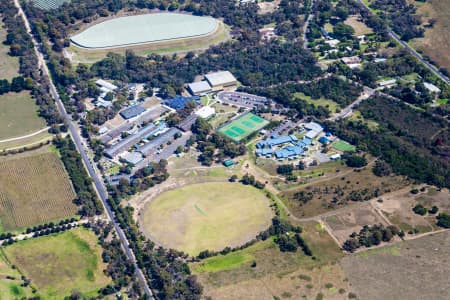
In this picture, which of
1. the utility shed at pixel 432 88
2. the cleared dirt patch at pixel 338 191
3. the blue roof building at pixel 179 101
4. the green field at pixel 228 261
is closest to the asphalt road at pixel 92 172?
the green field at pixel 228 261

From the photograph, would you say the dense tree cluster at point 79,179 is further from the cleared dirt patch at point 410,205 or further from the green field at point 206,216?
the cleared dirt patch at point 410,205

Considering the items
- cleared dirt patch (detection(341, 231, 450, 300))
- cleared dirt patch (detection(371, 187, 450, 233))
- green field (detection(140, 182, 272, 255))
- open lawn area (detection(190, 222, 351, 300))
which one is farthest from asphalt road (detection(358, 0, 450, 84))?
open lawn area (detection(190, 222, 351, 300))

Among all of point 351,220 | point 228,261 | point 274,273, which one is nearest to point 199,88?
point 351,220

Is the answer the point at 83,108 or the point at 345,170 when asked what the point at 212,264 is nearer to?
the point at 345,170

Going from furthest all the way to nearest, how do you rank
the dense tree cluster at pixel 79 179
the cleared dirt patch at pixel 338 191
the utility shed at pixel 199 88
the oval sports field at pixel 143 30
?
1. the oval sports field at pixel 143 30
2. the utility shed at pixel 199 88
3. the cleared dirt patch at pixel 338 191
4. the dense tree cluster at pixel 79 179

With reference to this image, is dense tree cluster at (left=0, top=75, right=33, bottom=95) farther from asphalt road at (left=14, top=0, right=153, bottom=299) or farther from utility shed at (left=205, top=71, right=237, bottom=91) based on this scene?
utility shed at (left=205, top=71, right=237, bottom=91)

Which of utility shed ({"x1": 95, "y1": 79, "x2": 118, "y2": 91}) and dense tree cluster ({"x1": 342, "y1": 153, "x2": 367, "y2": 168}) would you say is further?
utility shed ({"x1": 95, "y1": 79, "x2": 118, "y2": 91})

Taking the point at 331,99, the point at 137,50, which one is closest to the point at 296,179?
the point at 331,99
